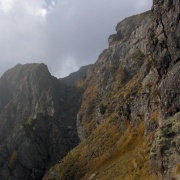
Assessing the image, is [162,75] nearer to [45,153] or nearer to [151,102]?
[151,102]

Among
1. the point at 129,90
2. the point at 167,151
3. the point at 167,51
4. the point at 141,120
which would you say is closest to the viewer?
the point at 167,151

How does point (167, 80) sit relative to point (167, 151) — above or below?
above

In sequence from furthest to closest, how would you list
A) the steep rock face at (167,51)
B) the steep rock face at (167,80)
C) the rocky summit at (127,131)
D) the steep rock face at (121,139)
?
the steep rock face at (121,139) < the steep rock face at (167,51) < the rocky summit at (127,131) < the steep rock face at (167,80)

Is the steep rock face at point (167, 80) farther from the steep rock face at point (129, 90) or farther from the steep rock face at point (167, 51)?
the steep rock face at point (129, 90)

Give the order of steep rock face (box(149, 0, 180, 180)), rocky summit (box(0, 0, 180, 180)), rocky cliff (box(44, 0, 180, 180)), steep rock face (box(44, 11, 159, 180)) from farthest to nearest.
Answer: steep rock face (box(44, 11, 159, 180)) < rocky summit (box(0, 0, 180, 180)) < rocky cliff (box(44, 0, 180, 180)) < steep rock face (box(149, 0, 180, 180))

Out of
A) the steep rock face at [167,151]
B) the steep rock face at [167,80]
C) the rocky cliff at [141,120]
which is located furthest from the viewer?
the rocky cliff at [141,120]

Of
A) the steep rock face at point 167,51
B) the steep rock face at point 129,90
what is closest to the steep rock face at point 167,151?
the steep rock face at point 167,51

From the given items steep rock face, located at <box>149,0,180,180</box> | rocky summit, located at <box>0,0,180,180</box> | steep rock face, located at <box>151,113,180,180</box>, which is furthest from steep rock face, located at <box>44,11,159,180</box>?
steep rock face, located at <box>151,113,180,180</box>

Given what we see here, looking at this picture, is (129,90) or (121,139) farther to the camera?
(129,90)

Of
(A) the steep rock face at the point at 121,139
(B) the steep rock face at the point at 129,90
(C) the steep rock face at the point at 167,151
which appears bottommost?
(C) the steep rock face at the point at 167,151

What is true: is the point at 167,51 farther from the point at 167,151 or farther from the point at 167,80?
the point at 167,151

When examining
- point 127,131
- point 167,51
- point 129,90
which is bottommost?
point 127,131

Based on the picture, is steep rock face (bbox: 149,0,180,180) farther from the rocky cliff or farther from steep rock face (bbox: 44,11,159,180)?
steep rock face (bbox: 44,11,159,180)

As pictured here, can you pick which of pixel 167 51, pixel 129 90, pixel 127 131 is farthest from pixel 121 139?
pixel 167 51
